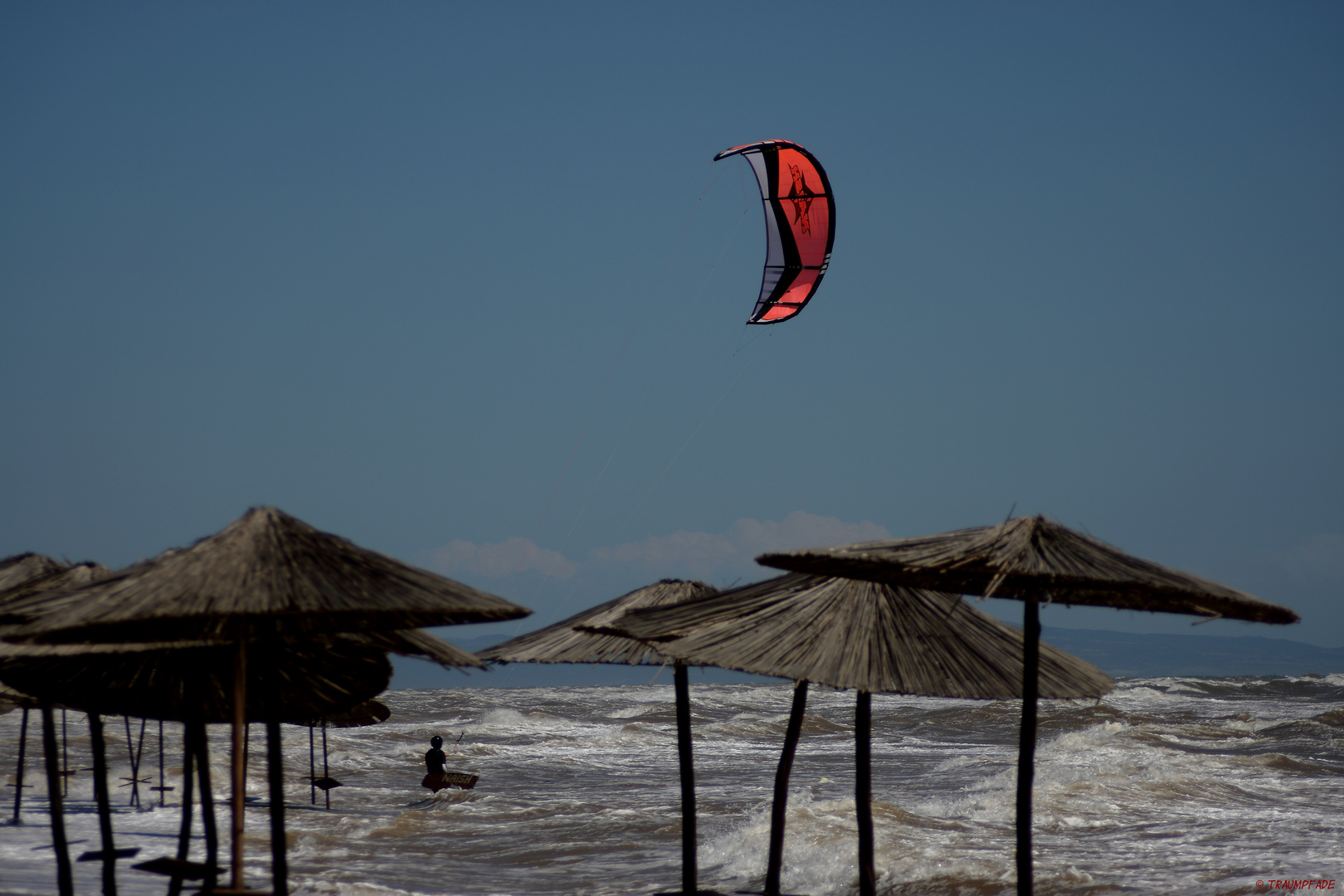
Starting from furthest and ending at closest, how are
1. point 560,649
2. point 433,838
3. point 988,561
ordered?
point 433,838
point 560,649
point 988,561

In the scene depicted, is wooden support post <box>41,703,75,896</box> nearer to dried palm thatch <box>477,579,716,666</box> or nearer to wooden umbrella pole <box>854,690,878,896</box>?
dried palm thatch <box>477,579,716,666</box>

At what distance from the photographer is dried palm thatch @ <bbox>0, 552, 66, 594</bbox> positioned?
7.20m

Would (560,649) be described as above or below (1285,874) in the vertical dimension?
above

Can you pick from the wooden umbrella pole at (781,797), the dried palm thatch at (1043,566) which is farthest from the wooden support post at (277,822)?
the wooden umbrella pole at (781,797)

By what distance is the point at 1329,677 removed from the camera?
2825 inches

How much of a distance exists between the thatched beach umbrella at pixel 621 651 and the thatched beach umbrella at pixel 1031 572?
3.01 m

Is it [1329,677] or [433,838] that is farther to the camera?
[1329,677]

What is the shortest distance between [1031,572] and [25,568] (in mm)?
6283

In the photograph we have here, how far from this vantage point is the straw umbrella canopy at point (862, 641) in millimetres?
6273

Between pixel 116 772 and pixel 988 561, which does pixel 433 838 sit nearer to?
pixel 116 772

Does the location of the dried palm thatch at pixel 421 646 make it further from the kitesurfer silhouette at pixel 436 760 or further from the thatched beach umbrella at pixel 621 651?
the kitesurfer silhouette at pixel 436 760

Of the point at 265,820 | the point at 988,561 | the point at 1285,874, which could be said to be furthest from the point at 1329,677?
the point at 988,561

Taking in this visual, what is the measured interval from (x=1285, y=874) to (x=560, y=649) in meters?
8.98

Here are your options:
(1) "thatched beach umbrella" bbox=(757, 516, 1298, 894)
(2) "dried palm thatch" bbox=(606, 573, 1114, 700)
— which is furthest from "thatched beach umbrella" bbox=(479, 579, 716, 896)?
Answer: (1) "thatched beach umbrella" bbox=(757, 516, 1298, 894)
